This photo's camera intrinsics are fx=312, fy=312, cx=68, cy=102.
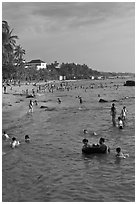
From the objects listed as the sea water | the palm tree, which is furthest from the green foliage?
the sea water

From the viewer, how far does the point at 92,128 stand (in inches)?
994

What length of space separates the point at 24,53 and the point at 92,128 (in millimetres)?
66993

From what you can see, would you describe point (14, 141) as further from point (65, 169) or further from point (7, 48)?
point (7, 48)

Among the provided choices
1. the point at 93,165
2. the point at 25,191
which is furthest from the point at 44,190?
the point at 93,165

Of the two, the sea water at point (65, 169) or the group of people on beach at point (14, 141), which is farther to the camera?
the group of people on beach at point (14, 141)

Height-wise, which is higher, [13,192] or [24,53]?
[24,53]

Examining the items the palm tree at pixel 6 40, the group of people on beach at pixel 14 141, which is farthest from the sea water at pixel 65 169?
the palm tree at pixel 6 40

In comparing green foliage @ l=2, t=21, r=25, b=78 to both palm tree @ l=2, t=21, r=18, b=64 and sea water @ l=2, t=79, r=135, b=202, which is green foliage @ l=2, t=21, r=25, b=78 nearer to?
palm tree @ l=2, t=21, r=18, b=64

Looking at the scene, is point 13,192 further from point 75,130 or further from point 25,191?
point 75,130

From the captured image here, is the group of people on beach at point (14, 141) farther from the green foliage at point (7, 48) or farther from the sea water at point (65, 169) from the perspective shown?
the green foliage at point (7, 48)

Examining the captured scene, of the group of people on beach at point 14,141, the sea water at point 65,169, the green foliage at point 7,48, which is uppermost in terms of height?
the green foliage at point 7,48

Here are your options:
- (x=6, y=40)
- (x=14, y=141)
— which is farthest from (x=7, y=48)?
(x=14, y=141)

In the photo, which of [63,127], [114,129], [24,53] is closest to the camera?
[114,129]

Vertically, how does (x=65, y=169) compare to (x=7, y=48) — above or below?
Result: below
